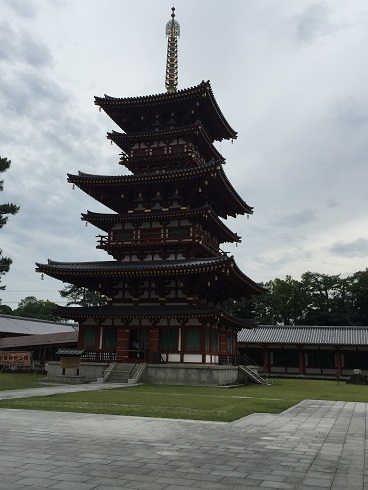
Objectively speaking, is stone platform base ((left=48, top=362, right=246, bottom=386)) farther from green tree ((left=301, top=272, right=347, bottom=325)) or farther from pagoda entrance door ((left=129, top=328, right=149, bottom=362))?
green tree ((left=301, top=272, right=347, bottom=325))

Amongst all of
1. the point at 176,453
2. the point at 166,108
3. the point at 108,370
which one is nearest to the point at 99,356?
the point at 108,370

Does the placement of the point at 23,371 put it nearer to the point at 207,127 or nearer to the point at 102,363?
the point at 102,363

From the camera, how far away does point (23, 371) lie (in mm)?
35594

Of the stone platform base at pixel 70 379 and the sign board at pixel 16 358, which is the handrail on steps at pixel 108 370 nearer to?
the stone platform base at pixel 70 379

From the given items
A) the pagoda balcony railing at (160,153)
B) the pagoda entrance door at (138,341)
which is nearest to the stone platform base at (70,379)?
the pagoda entrance door at (138,341)

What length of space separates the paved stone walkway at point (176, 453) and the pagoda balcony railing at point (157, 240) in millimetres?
18498

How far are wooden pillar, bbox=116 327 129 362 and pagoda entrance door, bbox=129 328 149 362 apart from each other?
0.61 m

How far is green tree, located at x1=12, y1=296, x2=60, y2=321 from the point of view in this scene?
Answer: 279 feet

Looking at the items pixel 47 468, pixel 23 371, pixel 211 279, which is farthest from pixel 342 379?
pixel 47 468

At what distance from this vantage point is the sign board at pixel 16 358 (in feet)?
106

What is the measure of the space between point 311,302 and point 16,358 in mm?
50894

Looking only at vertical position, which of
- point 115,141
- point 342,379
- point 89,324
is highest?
point 115,141

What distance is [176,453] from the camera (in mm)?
8141

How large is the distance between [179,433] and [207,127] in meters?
31.0
